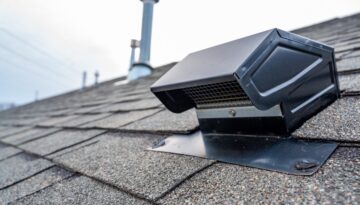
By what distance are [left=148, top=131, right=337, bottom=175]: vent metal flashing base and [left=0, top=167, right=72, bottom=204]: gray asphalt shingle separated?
460mm

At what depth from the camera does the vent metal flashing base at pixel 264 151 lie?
1.95 feet

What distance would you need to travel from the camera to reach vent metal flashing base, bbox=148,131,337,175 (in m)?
0.59

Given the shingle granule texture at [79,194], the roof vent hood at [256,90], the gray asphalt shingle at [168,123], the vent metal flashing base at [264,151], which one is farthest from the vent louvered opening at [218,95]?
the shingle granule texture at [79,194]

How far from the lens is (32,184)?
3.39ft

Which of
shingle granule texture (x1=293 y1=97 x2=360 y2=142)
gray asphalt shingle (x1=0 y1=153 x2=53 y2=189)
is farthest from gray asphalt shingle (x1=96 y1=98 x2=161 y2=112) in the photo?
shingle granule texture (x1=293 y1=97 x2=360 y2=142)

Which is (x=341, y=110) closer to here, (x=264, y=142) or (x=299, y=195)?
(x=264, y=142)

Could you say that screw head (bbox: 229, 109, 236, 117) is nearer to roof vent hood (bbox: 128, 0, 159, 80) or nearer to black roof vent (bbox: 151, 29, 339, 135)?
black roof vent (bbox: 151, 29, 339, 135)

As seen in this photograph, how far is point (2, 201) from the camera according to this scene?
935mm

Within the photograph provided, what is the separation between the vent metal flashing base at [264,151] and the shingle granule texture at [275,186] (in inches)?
1.0

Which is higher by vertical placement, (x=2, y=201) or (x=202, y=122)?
(x=202, y=122)

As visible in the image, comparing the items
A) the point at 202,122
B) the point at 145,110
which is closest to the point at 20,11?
the point at 145,110

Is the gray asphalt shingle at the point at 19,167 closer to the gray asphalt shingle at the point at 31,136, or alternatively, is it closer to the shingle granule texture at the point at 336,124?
the gray asphalt shingle at the point at 31,136

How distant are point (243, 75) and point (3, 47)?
58.9ft

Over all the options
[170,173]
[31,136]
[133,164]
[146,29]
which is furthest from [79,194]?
[146,29]
